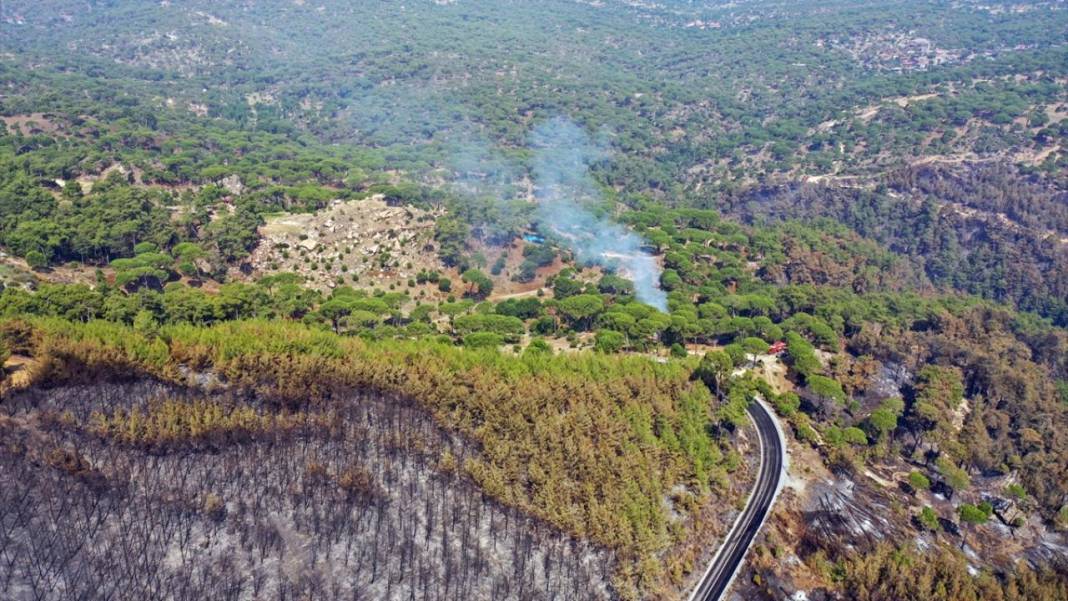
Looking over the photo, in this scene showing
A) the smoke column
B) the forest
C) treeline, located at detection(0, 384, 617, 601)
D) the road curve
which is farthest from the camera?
the smoke column

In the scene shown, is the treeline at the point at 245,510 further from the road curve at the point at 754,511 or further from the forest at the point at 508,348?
the road curve at the point at 754,511

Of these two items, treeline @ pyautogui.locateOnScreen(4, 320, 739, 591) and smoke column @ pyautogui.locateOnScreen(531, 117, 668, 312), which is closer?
treeline @ pyautogui.locateOnScreen(4, 320, 739, 591)

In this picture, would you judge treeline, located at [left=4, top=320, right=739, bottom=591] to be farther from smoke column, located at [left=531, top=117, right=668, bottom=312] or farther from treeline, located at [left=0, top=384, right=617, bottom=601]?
smoke column, located at [left=531, top=117, right=668, bottom=312]

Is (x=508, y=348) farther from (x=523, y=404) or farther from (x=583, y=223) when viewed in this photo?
(x=583, y=223)

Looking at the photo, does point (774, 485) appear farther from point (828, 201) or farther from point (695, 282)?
point (828, 201)

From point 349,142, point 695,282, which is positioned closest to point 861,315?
point 695,282

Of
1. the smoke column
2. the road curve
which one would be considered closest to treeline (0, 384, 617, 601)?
the road curve

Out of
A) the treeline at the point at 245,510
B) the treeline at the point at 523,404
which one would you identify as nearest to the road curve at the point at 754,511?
the treeline at the point at 523,404
